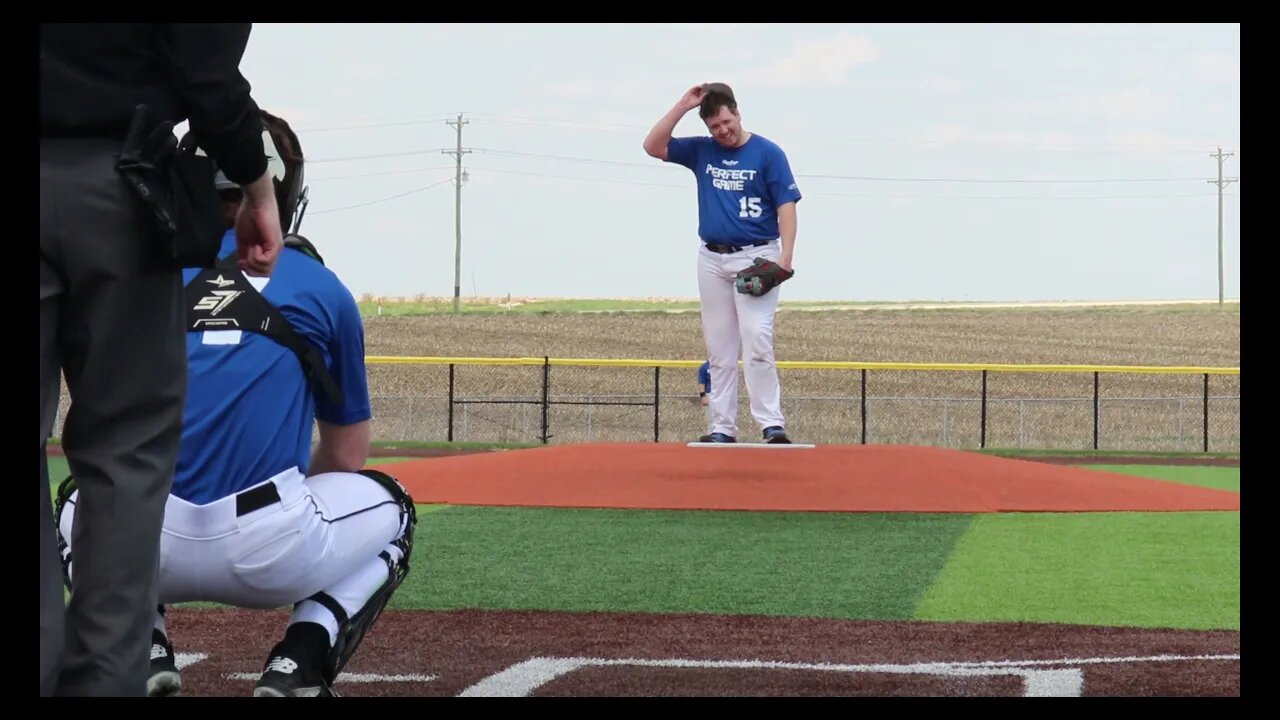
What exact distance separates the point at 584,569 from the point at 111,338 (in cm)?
502

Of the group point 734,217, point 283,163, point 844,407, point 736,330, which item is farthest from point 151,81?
point 844,407

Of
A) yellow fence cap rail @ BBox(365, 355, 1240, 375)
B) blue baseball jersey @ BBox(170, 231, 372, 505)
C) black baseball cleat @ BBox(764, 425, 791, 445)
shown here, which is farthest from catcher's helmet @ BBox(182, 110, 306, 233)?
yellow fence cap rail @ BBox(365, 355, 1240, 375)

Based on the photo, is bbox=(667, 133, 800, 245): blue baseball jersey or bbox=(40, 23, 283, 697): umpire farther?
bbox=(667, 133, 800, 245): blue baseball jersey

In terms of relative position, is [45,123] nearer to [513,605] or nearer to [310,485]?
[310,485]

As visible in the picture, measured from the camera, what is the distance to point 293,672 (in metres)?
3.95

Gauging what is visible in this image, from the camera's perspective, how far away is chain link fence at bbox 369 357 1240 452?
26562 mm

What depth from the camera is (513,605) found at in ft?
22.1

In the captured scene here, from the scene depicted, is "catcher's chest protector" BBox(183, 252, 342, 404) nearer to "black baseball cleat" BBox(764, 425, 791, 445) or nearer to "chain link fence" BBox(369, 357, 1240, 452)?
"black baseball cleat" BBox(764, 425, 791, 445)

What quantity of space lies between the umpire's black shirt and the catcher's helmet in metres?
0.92

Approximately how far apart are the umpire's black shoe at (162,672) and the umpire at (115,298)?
1.05m

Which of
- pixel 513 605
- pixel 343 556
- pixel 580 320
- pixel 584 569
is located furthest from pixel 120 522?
pixel 580 320

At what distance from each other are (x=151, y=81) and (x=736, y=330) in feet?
25.0

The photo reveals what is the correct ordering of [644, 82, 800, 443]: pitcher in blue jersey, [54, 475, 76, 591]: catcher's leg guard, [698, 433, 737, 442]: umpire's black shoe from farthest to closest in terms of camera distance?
1. [698, 433, 737, 442]: umpire's black shoe
2. [644, 82, 800, 443]: pitcher in blue jersey
3. [54, 475, 76, 591]: catcher's leg guard
